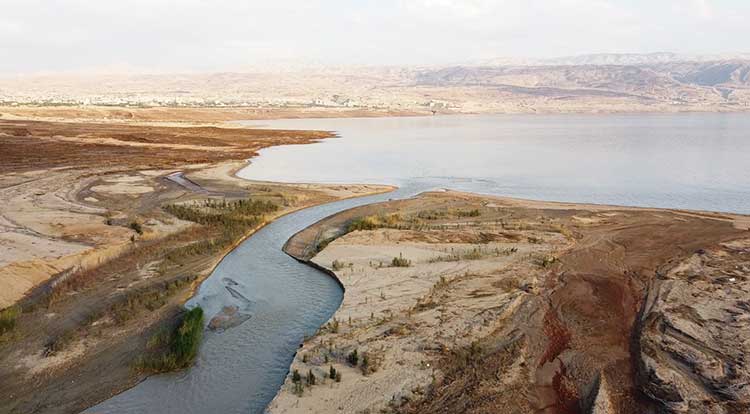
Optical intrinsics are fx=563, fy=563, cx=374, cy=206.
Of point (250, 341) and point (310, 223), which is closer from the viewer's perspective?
point (250, 341)

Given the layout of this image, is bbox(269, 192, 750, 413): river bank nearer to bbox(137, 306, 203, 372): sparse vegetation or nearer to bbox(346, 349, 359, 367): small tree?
bbox(346, 349, 359, 367): small tree

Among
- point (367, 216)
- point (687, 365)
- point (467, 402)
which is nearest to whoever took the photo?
point (467, 402)

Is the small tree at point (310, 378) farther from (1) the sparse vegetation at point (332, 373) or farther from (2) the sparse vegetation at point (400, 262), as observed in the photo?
(2) the sparse vegetation at point (400, 262)

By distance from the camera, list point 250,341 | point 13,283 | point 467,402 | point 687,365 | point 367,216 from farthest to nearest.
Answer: point 367,216 < point 13,283 < point 250,341 < point 687,365 < point 467,402

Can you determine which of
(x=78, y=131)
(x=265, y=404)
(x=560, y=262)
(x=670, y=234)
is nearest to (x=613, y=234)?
(x=670, y=234)

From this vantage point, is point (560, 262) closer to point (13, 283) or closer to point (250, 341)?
point (250, 341)

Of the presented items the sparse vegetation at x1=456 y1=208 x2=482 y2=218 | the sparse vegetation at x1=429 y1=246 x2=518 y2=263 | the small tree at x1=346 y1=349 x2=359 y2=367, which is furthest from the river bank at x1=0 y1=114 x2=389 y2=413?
the sparse vegetation at x1=456 y1=208 x2=482 y2=218

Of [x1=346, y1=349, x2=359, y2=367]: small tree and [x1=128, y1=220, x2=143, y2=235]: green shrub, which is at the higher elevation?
[x1=128, y1=220, x2=143, y2=235]: green shrub
